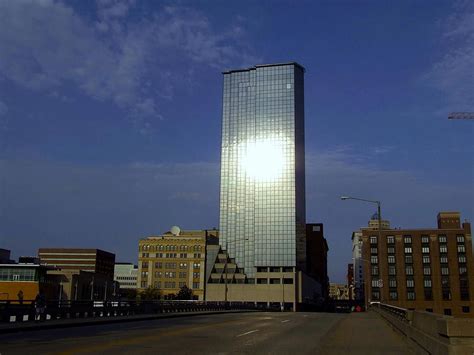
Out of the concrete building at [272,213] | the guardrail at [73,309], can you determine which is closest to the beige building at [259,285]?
the concrete building at [272,213]

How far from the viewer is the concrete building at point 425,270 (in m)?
164

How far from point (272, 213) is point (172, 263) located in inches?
1621

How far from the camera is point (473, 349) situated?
862 centimetres

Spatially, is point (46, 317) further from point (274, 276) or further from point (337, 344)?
point (274, 276)

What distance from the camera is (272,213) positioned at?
18650cm

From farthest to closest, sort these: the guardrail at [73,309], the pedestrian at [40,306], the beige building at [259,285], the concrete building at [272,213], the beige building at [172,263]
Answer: the beige building at [172,263], the concrete building at [272,213], the beige building at [259,285], the pedestrian at [40,306], the guardrail at [73,309]

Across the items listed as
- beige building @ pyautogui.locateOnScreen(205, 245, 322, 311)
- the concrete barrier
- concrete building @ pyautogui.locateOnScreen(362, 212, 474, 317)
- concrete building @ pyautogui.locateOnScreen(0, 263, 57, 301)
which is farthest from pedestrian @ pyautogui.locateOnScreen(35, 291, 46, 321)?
concrete building @ pyautogui.locateOnScreen(362, 212, 474, 317)

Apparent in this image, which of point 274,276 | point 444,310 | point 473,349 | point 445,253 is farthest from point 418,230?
point 473,349

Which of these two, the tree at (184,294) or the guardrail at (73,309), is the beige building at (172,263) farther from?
the guardrail at (73,309)

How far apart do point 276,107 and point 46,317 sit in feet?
564

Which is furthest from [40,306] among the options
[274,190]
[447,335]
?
[274,190]

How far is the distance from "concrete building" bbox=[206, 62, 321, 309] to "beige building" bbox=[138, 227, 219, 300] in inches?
267

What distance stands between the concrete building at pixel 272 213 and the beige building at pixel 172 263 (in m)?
6.78

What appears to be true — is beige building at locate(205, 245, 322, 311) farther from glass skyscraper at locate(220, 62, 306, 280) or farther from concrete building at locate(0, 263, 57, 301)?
concrete building at locate(0, 263, 57, 301)
